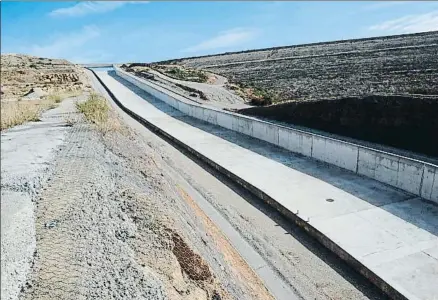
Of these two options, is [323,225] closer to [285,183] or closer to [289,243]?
[289,243]

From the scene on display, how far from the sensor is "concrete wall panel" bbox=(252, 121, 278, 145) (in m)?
18.2

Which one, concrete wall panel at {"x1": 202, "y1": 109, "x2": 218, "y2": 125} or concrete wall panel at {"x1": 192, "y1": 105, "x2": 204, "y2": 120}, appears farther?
concrete wall panel at {"x1": 192, "y1": 105, "x2": 204, "y2": 120}

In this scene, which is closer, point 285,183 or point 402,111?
point 285,183

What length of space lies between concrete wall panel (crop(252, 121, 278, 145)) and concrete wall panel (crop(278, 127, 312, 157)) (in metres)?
0.48

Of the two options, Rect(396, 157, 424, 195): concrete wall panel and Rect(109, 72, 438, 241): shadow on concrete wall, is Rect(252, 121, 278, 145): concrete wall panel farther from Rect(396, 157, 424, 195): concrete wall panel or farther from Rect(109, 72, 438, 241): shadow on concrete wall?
Rect(396, 157, 424, 195): concrete wall panel

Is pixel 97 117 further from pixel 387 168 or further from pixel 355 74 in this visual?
pixel 355 74

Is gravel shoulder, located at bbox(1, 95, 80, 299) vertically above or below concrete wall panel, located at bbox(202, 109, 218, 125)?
above

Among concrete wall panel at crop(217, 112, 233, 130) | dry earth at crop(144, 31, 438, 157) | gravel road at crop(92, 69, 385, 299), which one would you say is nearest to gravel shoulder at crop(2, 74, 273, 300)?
gravel road at crop(92, 69, 385, 299)

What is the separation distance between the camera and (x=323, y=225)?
9.70 metres

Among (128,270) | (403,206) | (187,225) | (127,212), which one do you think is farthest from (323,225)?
(128,270)

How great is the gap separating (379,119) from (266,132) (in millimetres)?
5995

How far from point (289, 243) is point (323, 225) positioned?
3.55ft

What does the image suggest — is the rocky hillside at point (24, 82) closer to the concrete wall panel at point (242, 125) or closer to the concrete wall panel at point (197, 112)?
the concrete wall panel at point (197, 112)

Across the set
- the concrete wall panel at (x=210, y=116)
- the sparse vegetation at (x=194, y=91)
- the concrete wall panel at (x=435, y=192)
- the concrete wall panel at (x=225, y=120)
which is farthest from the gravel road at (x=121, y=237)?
the sparse vegetation at (x=194, y=91)
